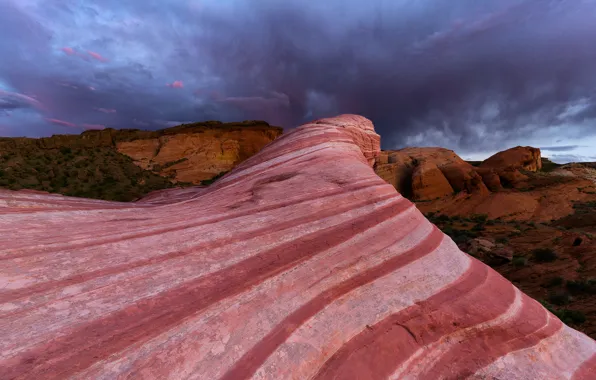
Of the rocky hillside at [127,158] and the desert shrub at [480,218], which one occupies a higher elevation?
the rocky hillside at [127,158]

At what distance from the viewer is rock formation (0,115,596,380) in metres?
1.94

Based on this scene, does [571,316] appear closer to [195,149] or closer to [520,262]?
[520,262]

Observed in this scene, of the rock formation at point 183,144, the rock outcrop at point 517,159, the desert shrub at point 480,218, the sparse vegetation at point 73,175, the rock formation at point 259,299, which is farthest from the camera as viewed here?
the rock outcrop at point 517,159

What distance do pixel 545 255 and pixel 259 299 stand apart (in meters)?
16.1

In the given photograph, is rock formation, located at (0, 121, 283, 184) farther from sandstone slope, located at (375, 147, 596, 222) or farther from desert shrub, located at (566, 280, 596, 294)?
desert shrub, located at (566, 280, 596, 294)

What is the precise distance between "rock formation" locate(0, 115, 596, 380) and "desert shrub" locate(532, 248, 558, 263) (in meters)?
12.5

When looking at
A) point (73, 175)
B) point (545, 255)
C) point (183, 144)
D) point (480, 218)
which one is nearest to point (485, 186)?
point (480, 218)

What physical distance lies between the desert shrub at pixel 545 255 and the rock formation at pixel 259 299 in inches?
492

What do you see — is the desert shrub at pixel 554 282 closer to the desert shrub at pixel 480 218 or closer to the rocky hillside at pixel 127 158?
the desert shrub at pixel 480 218

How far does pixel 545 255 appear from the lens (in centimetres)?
1320

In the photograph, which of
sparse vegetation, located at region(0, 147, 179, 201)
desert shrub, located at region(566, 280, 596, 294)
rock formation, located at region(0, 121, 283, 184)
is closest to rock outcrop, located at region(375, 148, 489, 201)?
rock formation, located at region(0, 121, 283, 184)

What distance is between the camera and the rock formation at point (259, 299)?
1.94 m

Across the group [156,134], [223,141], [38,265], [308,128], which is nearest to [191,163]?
[223,141]

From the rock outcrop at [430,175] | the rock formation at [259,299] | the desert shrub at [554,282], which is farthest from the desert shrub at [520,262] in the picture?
the rock outcrop at [430,175]
